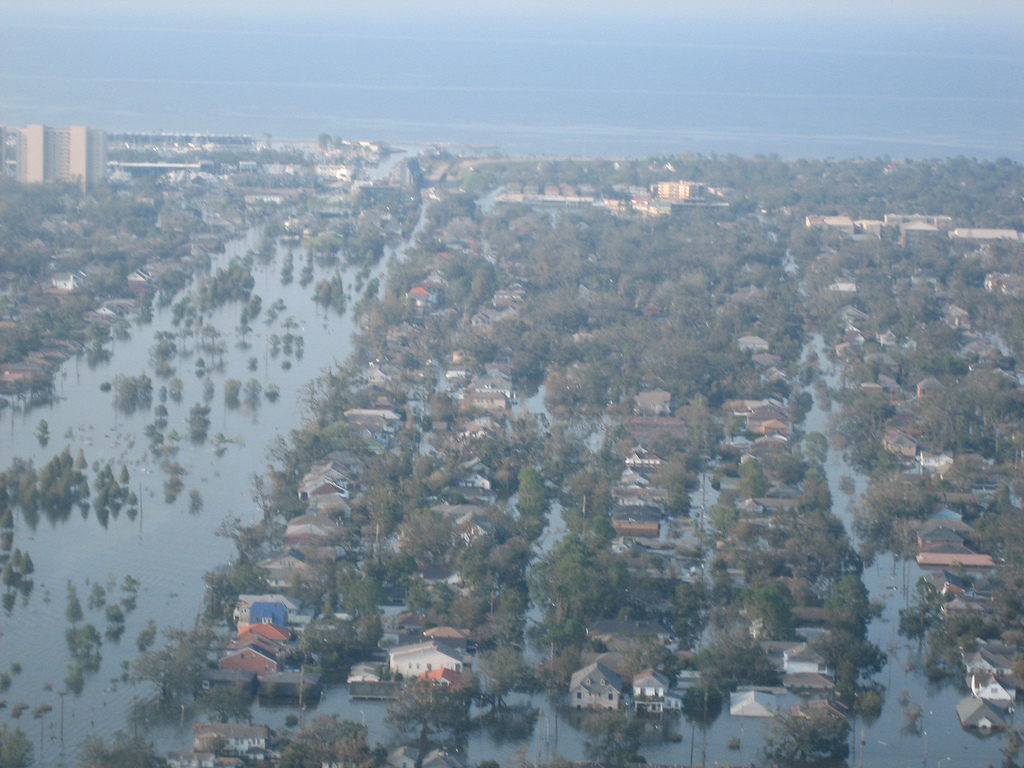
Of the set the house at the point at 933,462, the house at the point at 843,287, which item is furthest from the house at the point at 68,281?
the house at the point at 933,462

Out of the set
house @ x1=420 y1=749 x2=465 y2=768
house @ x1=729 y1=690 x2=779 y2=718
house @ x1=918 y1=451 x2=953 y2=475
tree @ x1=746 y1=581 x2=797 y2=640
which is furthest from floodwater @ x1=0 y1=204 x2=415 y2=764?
house @ x1=918 y1=451 x2=953 y2=475

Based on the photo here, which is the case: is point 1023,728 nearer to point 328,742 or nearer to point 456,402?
point 328,742

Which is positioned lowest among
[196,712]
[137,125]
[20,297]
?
[196,712]

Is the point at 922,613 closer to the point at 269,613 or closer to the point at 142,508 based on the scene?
the point at 269,613

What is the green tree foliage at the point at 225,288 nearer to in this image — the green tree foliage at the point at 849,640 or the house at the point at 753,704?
the green tree foliage at the point at 849,640

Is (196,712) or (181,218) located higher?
(181,218)

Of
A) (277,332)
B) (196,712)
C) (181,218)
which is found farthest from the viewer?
(181,218)

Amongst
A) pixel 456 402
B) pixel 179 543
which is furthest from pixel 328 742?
pixel 456 402
